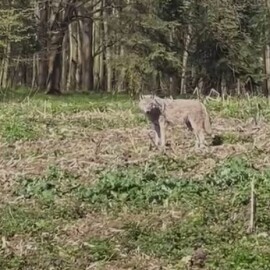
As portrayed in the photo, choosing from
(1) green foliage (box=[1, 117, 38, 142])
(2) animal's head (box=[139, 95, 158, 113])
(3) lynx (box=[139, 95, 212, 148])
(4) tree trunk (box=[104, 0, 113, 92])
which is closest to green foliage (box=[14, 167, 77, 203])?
(2) animal's head (box=[139, 95, 158, 113])

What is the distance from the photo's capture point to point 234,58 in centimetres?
2802

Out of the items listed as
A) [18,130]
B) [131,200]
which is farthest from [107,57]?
[131,200]

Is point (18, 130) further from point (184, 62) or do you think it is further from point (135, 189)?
point (184, 62)

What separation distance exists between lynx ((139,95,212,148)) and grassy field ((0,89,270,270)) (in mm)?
226

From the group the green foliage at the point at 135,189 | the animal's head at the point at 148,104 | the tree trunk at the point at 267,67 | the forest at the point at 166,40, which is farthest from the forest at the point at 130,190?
the tree trunk at the point at 267,67

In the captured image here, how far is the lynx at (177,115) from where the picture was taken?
28.9 ft

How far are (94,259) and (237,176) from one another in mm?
2101

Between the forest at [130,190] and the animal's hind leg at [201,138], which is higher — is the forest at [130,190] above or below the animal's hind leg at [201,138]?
below

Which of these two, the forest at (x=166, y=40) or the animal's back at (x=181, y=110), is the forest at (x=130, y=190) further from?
the forest at (x=166, y=40)

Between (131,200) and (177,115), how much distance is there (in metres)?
2.10

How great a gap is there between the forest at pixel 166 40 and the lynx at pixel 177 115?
1749cm

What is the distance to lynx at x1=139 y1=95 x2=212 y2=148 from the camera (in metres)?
8.80

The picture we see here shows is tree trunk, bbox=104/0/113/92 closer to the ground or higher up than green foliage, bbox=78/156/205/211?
higher up

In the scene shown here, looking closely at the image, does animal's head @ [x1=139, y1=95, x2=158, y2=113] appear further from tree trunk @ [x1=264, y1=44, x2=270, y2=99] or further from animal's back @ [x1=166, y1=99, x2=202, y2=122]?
tree trunk @ [x1=264, y1=44, x2=270, y2=99]
